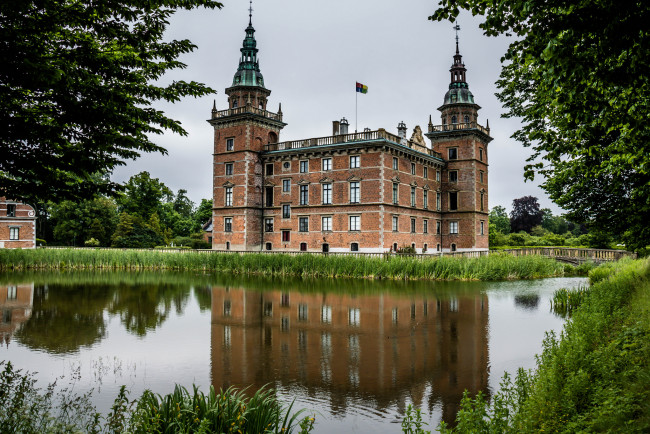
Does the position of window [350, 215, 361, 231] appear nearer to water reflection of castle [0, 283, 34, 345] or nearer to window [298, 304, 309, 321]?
window [298, 304, 309, 321]

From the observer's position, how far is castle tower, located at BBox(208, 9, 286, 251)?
45156mm

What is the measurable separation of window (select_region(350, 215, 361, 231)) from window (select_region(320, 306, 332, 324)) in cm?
2415

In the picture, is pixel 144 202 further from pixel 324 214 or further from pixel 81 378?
pixel 81 378

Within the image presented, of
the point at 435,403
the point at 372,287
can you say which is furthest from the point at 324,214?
the point at 435,403

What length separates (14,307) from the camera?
680 inches

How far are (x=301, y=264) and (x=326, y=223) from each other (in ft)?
41.7

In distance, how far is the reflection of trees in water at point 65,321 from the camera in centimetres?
1146

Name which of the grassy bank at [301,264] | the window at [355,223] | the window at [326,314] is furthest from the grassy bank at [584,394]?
the window at [355,223]

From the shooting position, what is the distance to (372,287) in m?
23.8

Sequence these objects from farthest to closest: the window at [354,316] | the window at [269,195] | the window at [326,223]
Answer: the window at [269,195] < the window at [326,223] < the window at [354,316]

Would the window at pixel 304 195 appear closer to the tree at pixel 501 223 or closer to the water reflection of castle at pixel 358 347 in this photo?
the water reflection of castle at pixel 358 347

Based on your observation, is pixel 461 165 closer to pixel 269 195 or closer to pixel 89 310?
pixel 269 195

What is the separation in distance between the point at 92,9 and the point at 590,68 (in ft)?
20.9

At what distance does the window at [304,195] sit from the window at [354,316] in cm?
2795
